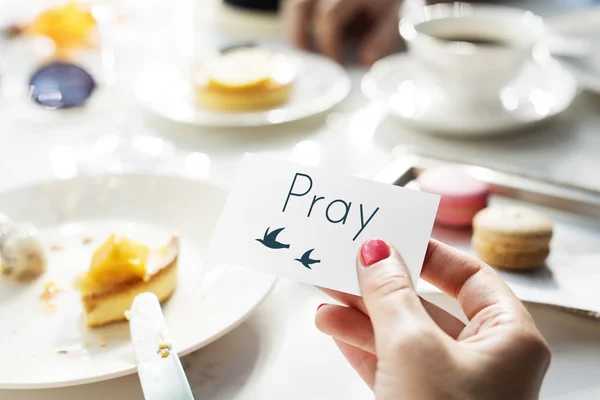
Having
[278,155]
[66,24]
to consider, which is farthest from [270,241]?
[66,24]

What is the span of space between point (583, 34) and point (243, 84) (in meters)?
0.69

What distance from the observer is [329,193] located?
522mm

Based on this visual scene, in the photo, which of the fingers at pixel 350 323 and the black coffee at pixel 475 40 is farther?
the black coffee at pixel 475 40

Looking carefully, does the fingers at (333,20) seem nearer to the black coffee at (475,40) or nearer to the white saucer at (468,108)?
the white saucer at (468,108)

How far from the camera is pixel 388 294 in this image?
455mm

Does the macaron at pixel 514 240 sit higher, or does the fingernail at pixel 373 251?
the fingernail at pixel 373 251

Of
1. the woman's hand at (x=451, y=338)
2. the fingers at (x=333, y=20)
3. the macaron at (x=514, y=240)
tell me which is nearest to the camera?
the woman's hand at (x=451, y=338)

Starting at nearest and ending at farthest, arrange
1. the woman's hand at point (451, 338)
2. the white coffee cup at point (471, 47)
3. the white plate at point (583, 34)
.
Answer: the woman's hand at point (451, 338)
the white coffee cup at point (471, 47)
the white plate at point (583, 34)

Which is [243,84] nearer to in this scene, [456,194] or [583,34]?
[456,194]

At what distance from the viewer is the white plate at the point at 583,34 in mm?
1124

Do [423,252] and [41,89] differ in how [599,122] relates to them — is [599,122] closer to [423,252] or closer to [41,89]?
[423,252]

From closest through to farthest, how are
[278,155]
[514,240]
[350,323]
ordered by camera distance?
[350,323] → [514,240] → [278,155]

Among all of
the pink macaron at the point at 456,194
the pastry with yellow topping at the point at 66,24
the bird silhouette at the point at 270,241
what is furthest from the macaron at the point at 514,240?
the pastry with yellow topping at the point at 66,24

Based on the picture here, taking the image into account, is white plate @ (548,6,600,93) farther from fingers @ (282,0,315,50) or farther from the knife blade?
the knife blade
